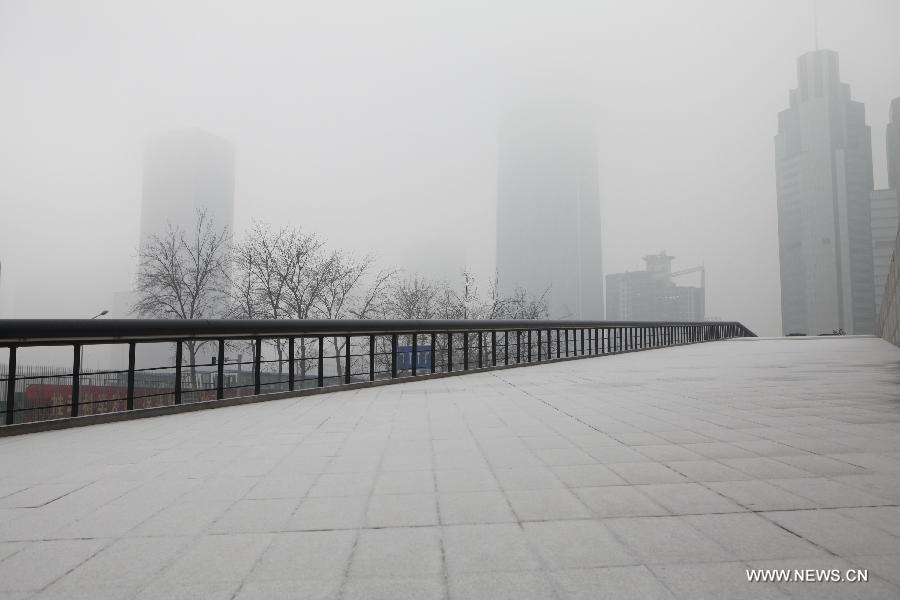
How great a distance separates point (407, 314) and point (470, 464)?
3493 cm

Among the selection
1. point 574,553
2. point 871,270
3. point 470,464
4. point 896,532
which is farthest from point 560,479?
point 871,270

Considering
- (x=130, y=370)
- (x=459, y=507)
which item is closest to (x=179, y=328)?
(x=130, y=370)

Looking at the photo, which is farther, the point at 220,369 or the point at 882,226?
the point at 882,226

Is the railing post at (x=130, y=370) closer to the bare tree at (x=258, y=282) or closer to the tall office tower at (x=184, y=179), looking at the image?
the bare tree at (x=258, y=282)

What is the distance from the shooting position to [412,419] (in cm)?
655

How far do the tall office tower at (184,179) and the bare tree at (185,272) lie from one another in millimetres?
56825

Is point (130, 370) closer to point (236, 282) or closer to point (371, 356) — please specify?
point (371, 356)

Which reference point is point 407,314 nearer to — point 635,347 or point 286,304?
point 286,304

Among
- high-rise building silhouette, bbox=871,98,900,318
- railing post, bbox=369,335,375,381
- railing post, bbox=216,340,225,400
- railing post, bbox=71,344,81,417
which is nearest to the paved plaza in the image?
railing post, bbox=71,344,81,417

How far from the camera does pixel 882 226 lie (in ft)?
598

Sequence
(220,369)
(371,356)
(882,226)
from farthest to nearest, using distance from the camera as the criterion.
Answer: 1. (882,226)
2. (371,356)
3. (220,369)

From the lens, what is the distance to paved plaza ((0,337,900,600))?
230 cm

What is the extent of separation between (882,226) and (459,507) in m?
234

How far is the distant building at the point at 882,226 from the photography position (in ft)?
561
